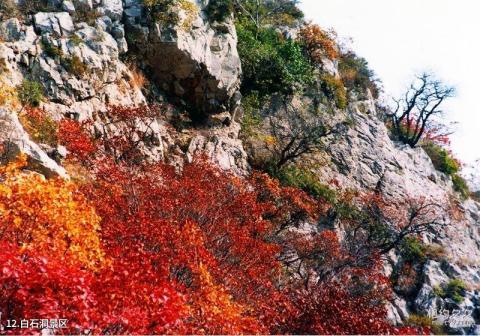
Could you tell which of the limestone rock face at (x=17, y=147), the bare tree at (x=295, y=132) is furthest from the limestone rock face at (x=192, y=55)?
the limestone rock face at (x=17, y=147)

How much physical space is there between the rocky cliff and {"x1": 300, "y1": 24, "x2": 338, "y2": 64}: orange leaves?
19.8ft

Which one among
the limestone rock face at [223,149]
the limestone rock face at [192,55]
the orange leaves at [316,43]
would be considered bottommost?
the limestone rock face at [223,149]

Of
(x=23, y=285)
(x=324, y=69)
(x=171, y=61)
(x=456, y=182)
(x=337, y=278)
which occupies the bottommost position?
(x=337, y=278)

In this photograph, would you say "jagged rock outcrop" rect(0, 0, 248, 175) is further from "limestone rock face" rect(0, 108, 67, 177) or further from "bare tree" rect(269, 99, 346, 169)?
"limestone rock face" rect(0, 108, 67, 177)

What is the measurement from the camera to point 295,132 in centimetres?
3416

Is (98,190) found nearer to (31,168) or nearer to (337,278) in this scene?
(31,168)

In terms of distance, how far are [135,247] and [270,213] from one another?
12791 mm

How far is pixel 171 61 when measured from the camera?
91.9 ft

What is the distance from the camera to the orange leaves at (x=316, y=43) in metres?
39.8

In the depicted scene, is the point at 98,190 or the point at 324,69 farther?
the point at 324,69

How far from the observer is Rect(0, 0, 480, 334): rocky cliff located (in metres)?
22.2

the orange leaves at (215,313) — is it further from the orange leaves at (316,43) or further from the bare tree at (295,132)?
the orange leaves at (316,43)

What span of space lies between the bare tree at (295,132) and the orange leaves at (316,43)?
278 inches

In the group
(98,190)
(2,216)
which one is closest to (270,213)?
(98,190)
